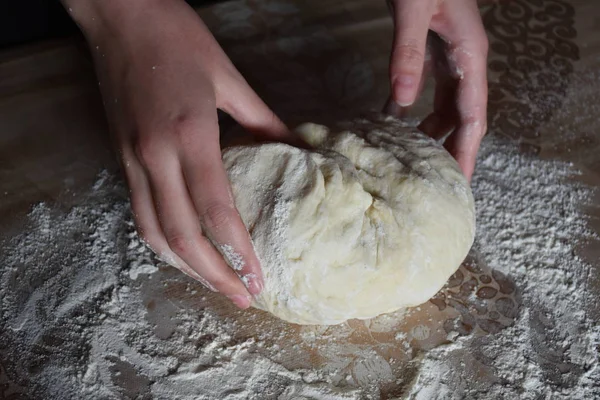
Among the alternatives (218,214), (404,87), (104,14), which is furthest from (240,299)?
(104,14)

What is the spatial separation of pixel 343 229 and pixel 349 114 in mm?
676

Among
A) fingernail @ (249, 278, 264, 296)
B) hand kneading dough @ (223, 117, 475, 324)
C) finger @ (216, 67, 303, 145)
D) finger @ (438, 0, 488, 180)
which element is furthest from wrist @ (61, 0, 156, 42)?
finger @ (438, 0, 488, 180)

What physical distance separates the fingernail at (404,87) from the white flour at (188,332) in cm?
50

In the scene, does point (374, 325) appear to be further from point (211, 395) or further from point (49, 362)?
point (49, 362)

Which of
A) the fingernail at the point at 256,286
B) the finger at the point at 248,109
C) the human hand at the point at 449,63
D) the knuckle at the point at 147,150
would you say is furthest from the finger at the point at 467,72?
the knuckle at the point at 147,150

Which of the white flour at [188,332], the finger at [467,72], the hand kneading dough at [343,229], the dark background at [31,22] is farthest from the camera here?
the dark background at [31,22]

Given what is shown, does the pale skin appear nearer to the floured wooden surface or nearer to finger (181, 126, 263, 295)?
finger (181, 126, 263, 295)

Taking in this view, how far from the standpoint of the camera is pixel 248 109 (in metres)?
1.34

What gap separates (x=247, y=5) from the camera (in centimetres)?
210

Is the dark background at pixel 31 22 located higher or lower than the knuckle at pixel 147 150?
lower

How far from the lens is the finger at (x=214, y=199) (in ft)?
3.70

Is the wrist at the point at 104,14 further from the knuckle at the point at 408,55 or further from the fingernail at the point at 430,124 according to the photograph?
the fingernail at the point at 430,124

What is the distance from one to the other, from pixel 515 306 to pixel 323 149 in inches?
25.0

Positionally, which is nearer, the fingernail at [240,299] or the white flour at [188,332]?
the fingernail at [240,299]
